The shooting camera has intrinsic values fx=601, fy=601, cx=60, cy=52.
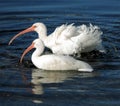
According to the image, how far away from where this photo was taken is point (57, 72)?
1325 centimetres

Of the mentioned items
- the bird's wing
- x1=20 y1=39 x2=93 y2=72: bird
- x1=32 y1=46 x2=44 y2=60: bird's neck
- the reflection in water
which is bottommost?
the reflection in water

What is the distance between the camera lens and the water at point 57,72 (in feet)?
36.8

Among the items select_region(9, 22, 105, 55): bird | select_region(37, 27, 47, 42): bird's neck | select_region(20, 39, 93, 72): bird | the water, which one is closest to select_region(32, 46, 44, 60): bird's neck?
select_region(20, 39, 93, 72): bird

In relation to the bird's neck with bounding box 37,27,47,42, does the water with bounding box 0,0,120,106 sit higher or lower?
lower

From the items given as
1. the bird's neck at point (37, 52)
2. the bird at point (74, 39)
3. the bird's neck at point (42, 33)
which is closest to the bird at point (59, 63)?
the bird's neck at point (37, 52)

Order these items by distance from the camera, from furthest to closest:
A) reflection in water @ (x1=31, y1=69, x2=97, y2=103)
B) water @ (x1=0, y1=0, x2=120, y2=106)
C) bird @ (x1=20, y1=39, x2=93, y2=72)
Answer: bird @ (x1=20, y1=39, x2=93, y2=72) → reflection in water @ (x1=31, y1=69, x2=97, y2=103) → water @ (x1=0, y1=0, x2=120, y2=106)

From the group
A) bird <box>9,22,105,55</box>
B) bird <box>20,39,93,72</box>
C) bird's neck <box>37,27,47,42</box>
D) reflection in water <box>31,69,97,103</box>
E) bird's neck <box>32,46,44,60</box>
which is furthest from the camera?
bird's neck <box>37,27,47,42</box>

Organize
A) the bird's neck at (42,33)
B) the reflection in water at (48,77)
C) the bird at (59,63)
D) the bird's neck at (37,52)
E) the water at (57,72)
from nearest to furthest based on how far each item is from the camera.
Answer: the water at (57,72)
the reflection in water at (48,77)
the bird at (59,63)
the bird's neck at (37,52)
the bird's neck at (42,33)

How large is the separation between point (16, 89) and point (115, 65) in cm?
272

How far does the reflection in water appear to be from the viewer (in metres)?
11.9

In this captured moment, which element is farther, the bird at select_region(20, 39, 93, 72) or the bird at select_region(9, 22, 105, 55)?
the bird at select_region(9, 22, 105, 55)

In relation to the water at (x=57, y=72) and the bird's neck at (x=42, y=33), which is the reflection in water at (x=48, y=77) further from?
the bird's neck at (x=42, y=33)

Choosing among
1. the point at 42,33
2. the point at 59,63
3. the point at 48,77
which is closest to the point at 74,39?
the point at 42,33

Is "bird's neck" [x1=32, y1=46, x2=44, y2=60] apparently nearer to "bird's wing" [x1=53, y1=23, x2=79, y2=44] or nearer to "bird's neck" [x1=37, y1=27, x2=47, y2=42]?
"bird's wing" [x1=53, y1=23, x2=79, y2=44]
